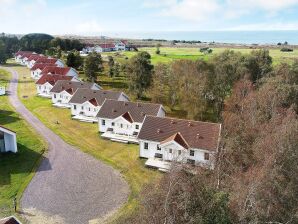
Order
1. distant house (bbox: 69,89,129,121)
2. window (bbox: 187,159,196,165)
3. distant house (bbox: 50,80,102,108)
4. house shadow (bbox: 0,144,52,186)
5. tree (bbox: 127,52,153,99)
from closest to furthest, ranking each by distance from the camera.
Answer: house shadow (bbox: 0,144,52,186) → window (bbox: 187,159,196,165) → distant house (bbox: 69,89,129,121) → distant house (bbox: 50,80,102,108) → tree (bbox: 127,52,153,99)

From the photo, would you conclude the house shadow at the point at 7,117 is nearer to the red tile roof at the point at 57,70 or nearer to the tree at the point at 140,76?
the tree at the point at 140,76

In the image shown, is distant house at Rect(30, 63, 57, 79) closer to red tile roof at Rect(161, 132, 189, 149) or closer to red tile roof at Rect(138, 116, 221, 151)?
red tile roof at Rect(138, 116, 221, 151)

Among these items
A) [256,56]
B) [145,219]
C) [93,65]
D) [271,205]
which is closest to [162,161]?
[271,205]

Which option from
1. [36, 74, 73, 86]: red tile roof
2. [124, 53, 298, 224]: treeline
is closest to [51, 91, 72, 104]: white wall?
[36, 74, 73, 86]: red tile roof

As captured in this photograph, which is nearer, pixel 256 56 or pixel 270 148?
pixel 270 148

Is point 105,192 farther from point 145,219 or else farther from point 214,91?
point 214,91

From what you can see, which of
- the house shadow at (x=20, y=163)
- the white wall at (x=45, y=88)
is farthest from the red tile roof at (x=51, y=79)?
the house shadow at (x=20, y=163)
